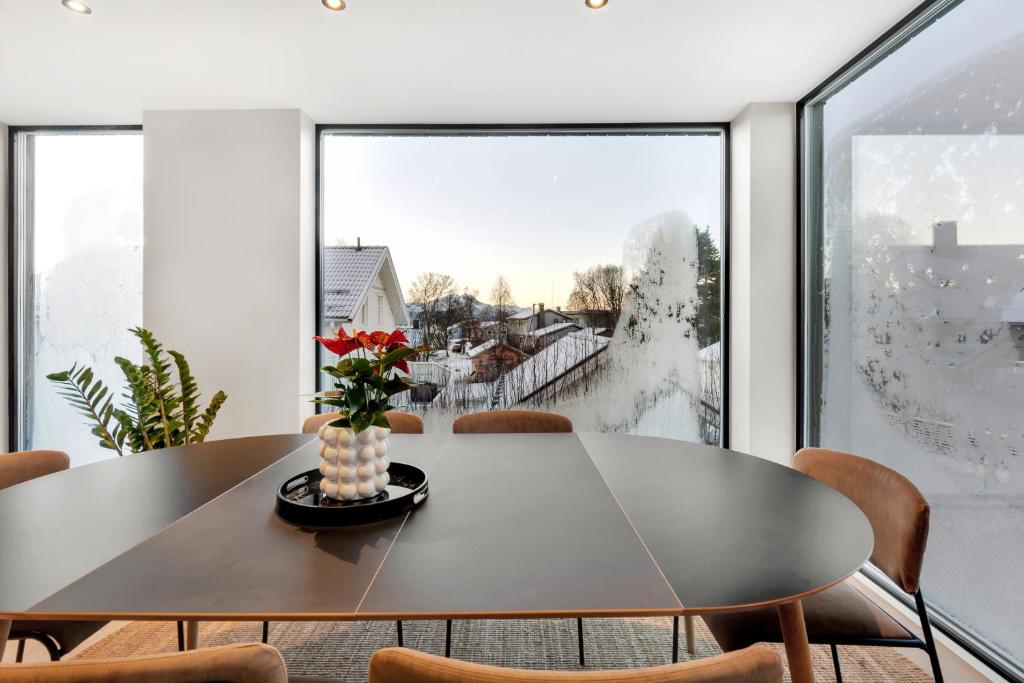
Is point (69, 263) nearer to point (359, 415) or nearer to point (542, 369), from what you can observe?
point (542, 369)

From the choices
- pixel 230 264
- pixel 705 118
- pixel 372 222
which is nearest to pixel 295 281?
pixel 230 264

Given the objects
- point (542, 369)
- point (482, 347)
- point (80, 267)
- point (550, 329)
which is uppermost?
point (80, 267)

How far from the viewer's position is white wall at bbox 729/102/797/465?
3125mm

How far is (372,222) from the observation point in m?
3.56

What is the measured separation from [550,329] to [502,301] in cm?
39

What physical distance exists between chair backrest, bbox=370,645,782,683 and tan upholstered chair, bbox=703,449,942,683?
63 centimetres

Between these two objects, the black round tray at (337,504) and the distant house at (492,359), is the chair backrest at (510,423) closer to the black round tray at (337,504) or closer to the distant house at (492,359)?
the black round tray at (337,504)

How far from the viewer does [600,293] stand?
3541mm

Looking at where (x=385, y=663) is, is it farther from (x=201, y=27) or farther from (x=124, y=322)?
(x=124, y=322)

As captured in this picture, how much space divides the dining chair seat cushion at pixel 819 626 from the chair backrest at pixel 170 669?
1006mm

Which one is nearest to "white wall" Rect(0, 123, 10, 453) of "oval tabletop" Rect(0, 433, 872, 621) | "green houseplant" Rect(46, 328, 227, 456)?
"green houseplant" Rect(46, 328, 227, 456)

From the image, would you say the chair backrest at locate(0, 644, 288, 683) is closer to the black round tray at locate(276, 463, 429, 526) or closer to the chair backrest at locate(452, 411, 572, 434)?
the black round tray at locate(276, 463, 429, 526)

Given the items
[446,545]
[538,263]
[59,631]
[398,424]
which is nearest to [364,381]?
[446,545]

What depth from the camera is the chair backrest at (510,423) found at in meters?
2.32
